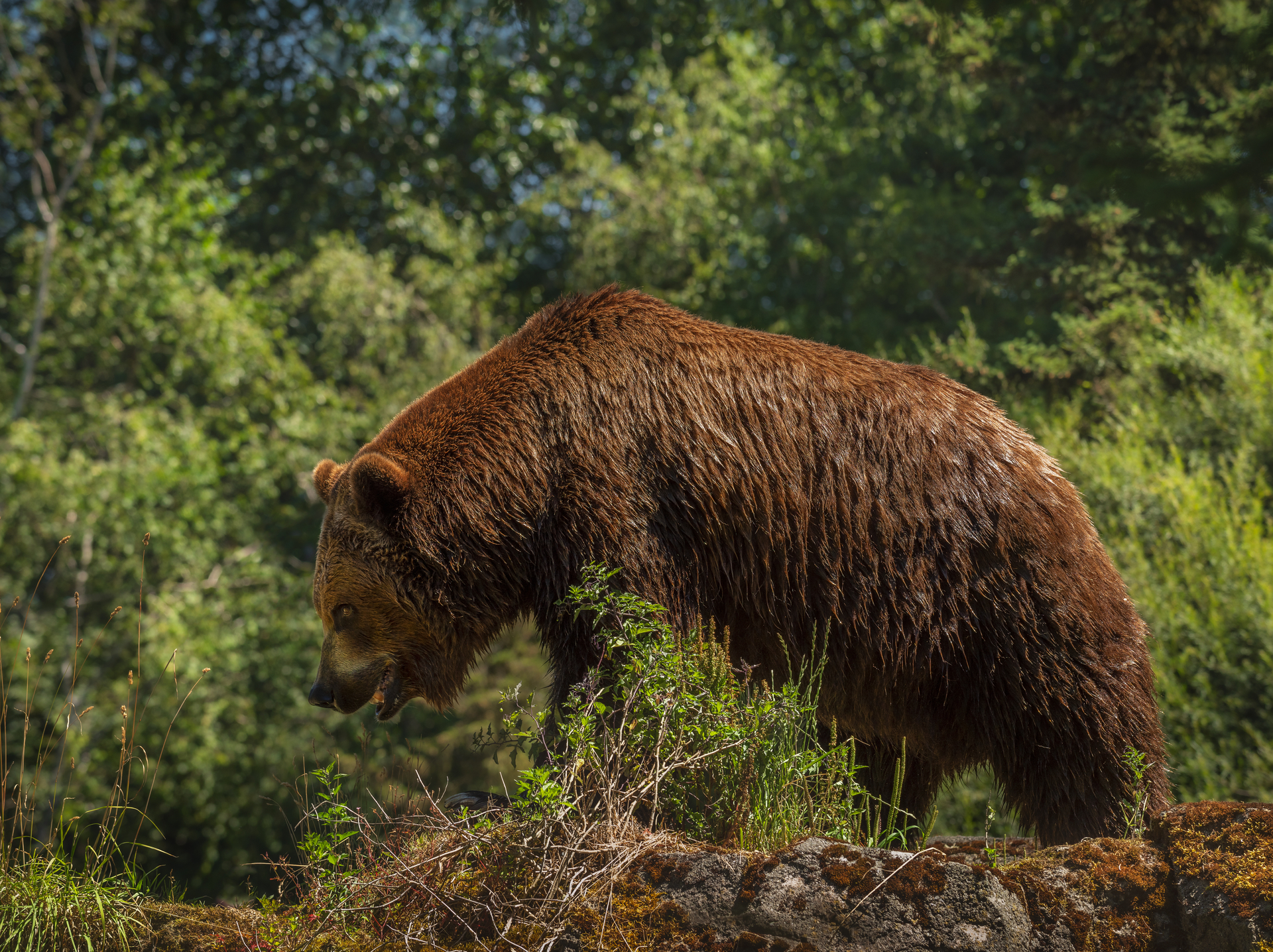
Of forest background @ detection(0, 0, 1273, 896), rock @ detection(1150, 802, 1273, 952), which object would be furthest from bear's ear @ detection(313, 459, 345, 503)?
forest background @ detection(0, 0, 1273, 896)

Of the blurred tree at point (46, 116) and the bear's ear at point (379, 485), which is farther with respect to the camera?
the blurred tree at point (46, 116)

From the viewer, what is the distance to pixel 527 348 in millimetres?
4402

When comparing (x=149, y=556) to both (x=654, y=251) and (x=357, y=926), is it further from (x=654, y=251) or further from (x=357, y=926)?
(x=357, y=926)

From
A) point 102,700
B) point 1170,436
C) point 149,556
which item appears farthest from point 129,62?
point 1170,436

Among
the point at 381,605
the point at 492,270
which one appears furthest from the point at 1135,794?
the point at 492,270

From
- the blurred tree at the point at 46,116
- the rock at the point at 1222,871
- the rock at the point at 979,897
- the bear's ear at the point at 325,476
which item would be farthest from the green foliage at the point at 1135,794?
the blurred tree at the point at 46,116

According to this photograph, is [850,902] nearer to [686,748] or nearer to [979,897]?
[979,897]

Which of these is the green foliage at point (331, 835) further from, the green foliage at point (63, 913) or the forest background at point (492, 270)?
the forest background at point (492, 270)

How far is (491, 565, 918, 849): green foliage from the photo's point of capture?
3312 millimetres

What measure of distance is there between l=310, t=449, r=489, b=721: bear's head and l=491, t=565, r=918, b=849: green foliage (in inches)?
34.6

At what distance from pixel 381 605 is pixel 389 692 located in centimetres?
41

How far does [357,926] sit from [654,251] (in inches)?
592

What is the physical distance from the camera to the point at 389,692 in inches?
179

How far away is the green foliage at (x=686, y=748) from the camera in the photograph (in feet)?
10.9
